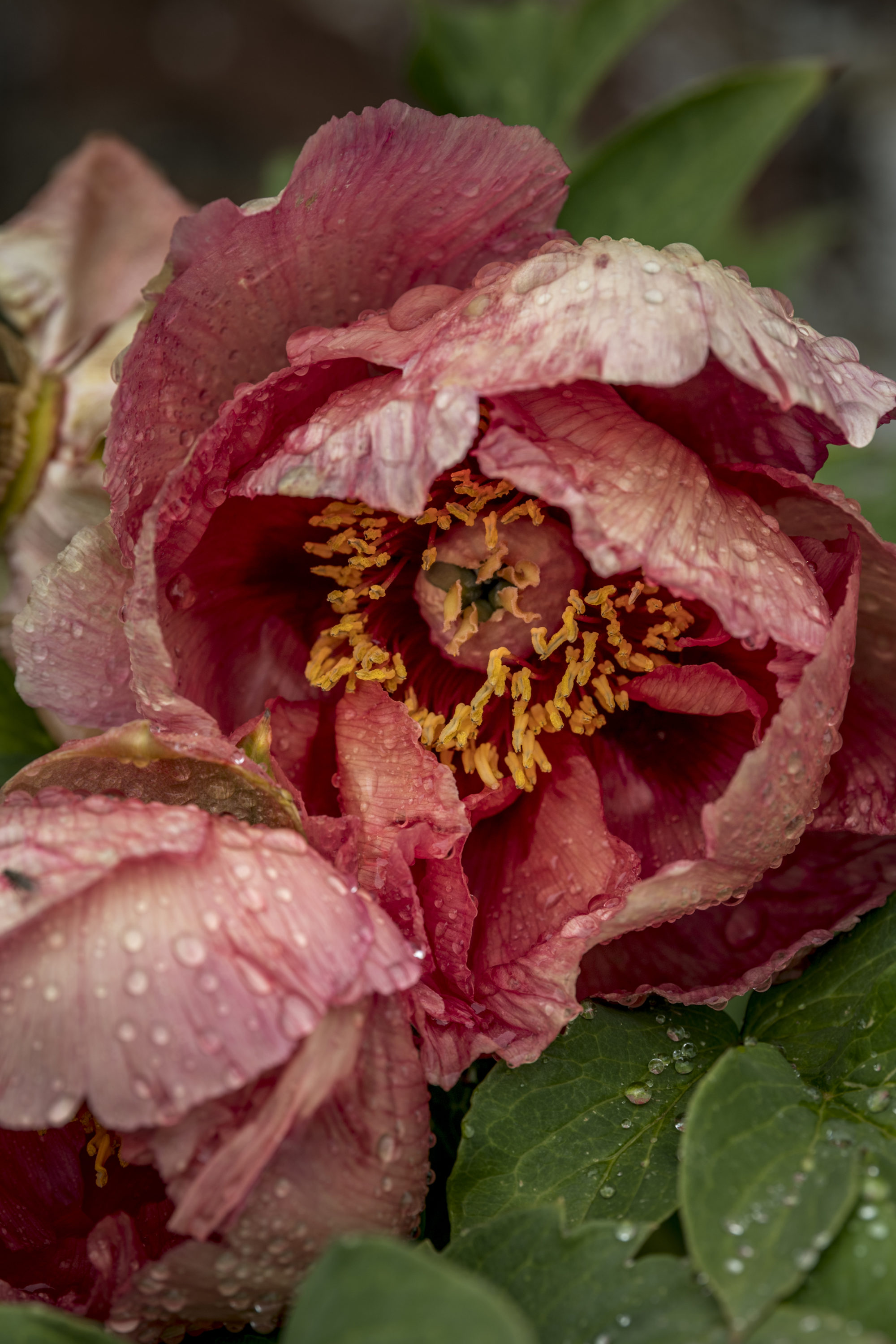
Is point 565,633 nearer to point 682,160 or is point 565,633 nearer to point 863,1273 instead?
point 863,1273

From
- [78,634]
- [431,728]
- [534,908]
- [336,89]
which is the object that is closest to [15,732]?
[78,634]

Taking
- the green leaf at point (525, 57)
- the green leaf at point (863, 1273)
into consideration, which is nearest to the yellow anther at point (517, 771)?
the green leaf at point (863, 1273)

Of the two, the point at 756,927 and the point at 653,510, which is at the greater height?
the point at 653,510

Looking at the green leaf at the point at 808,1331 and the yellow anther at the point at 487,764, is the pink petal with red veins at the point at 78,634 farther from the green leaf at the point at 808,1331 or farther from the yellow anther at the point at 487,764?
the green leaf at the point at 808,1331

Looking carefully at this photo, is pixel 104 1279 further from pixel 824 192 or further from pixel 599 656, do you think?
pixel 824 192

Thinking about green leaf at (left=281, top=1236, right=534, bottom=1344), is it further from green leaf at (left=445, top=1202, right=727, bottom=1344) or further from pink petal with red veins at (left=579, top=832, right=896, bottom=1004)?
pink petal with red veins at (left=579, top=832, right=896, bottom=1004)

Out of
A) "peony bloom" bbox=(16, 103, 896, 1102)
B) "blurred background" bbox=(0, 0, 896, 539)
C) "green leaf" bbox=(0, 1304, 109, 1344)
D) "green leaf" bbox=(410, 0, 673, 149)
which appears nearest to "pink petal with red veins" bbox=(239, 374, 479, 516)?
"peony bloom" bbox=(16, 103, 896, 1102)
